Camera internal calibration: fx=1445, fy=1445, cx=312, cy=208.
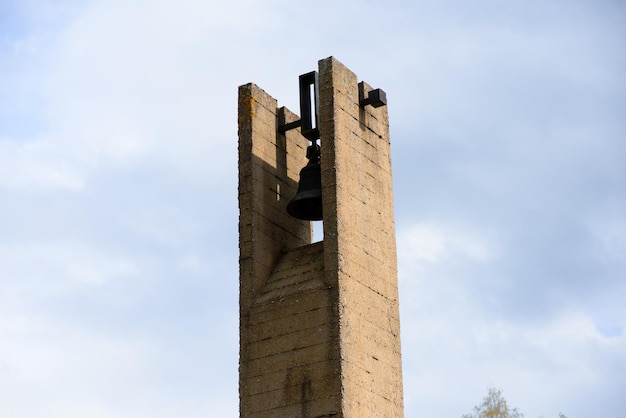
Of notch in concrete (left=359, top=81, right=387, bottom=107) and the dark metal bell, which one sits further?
notch in concrete (left=359, top=81, right=387, bottom=107)

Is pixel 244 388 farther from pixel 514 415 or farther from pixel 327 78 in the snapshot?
pixel 514 415

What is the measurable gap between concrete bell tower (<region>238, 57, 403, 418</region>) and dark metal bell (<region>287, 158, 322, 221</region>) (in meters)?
0.29

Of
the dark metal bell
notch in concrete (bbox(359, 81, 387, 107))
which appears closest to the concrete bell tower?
notch in concrete (bbox(359, 81, 387, 107))

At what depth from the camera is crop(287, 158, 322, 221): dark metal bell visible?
16.2 meters

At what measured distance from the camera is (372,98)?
16.7 m

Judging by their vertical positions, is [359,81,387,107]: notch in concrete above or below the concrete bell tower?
above

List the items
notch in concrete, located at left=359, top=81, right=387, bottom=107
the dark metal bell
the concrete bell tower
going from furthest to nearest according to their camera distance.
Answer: notch in concrete, located at left=359, top=81, right=387, bottom=107, the dark metal bell, the concrete bell tower

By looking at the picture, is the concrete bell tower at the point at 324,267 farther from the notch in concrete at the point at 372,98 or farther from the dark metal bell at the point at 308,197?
the dark metal bell at the point at 308,197

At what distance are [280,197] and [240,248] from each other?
900mm

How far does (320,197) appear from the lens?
16.1m

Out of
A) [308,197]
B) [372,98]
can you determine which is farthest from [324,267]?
[372,98]

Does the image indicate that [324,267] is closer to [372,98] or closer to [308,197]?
[308,197]

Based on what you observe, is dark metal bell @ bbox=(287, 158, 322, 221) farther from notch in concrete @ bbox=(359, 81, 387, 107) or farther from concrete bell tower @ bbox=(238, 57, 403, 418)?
notch in concrete @ bbox=(359, 81, 387, 107)

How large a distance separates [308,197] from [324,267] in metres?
1.14
